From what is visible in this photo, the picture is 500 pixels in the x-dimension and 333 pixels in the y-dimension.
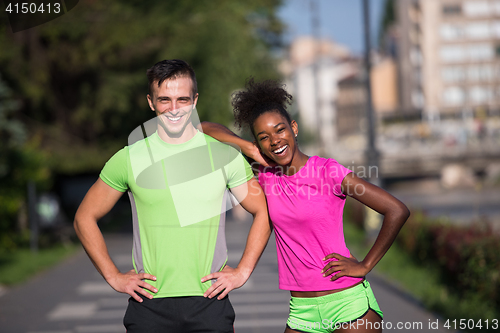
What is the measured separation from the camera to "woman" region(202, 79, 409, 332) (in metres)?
3.00

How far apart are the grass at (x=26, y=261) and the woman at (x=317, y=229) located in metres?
9.04

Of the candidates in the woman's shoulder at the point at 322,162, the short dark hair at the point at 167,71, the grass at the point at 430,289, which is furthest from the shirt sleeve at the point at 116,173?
the grass at the point at 430,289

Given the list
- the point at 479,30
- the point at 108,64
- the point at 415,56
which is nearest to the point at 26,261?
the point at 108,64

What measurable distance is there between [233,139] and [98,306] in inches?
256

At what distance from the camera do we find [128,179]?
9.68 ft

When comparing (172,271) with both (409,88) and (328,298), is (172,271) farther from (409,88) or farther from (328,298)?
(409,88)

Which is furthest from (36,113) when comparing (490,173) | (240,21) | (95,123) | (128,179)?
(490,173)

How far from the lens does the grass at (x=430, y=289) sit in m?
6.95

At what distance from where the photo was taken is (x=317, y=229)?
3.05m

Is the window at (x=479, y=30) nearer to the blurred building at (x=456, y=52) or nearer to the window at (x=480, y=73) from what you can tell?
the blurred building at (x=456, y=52)

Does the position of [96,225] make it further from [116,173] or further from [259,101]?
[259,101]

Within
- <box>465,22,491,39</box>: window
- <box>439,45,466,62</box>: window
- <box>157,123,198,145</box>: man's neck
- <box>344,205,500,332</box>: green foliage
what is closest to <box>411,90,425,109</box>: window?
<box>439,45,466,62</box>: window

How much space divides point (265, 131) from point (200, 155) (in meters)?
0.36

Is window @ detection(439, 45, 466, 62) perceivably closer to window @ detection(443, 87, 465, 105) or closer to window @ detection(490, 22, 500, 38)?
window @ detection(443, 87, 465, 105)
